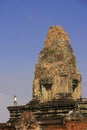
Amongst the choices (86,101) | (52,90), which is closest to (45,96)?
(52,90)

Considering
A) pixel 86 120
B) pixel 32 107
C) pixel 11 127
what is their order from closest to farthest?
pixel 86 120
pixel 11 127
pixel 32 107

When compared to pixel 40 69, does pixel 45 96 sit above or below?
below

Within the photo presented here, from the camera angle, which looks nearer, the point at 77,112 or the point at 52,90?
the point at 77,112

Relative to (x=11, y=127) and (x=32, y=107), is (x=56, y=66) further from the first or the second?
(x=11, y=127)

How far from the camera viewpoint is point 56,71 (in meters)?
30.9

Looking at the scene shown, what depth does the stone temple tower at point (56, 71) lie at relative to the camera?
100 ft

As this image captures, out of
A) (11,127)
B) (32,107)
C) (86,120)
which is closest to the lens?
(86,120)

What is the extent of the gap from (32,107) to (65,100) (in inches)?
91.4

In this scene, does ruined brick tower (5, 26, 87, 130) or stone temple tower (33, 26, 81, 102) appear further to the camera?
stone temple tower (33, 26, 81, 102)

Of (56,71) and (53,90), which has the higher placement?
(56,71)

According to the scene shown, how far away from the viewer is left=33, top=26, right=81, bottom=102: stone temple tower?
30594 mm

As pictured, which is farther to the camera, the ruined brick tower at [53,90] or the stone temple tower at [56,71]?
the stone temple tower at [56,71]

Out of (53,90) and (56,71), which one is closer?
(53,90)

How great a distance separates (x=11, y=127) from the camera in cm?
2836
